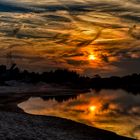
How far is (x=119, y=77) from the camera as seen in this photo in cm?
19125

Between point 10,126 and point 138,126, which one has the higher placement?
point 10,126

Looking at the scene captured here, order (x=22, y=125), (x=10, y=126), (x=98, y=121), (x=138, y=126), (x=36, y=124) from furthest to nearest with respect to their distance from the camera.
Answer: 1. (x=98, y=121)
2. (x=138, y=126)
3. (x=36, y=124)
4. (x=22, y=125)
5. (x=10, y=126)

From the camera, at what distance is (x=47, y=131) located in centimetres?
3391

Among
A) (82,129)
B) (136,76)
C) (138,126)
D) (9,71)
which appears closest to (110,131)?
(82,129)

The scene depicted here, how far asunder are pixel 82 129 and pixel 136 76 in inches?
5993

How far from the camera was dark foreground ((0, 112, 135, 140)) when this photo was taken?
29.8 m

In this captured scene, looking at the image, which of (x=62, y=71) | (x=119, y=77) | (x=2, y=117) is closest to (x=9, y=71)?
(x=62, y=71)

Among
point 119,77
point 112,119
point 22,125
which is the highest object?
point 22,125

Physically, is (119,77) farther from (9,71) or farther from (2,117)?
(2,117)

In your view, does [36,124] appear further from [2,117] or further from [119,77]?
[119,77]

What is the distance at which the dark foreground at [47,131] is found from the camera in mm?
29837

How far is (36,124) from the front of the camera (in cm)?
3772

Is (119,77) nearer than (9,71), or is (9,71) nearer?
(9,71)

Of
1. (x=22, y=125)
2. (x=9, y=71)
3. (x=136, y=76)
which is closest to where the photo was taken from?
(x=22, y=125)
